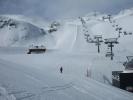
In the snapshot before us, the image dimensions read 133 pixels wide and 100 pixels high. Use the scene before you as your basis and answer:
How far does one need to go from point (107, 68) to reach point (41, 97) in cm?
3106

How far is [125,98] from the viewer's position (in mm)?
13445

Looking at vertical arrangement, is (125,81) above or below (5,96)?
below

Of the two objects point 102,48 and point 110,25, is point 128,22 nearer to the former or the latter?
point 110,25

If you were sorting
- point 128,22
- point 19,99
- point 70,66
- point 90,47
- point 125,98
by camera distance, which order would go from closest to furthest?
point 19,99 < point 125,98 < point 70,66 < point 90,47 < point 128,22

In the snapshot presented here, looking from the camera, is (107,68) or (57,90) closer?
(57,90)

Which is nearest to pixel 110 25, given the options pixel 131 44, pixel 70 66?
pixel 131 44

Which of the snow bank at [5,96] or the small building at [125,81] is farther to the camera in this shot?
the small building at [125,81]

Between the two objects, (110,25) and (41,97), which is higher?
(110,25)

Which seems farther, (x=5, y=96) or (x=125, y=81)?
(x=125, y=81)

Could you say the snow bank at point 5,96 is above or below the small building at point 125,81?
above

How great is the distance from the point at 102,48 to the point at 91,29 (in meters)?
54.1

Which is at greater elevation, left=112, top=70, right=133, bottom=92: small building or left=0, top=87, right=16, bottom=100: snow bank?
left=0, top=87, right=16, bottom=100: snow bank

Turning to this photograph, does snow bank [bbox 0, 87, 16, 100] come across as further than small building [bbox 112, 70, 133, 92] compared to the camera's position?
No

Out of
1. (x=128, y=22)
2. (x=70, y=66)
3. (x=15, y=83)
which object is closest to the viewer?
(x=15, y=83)
